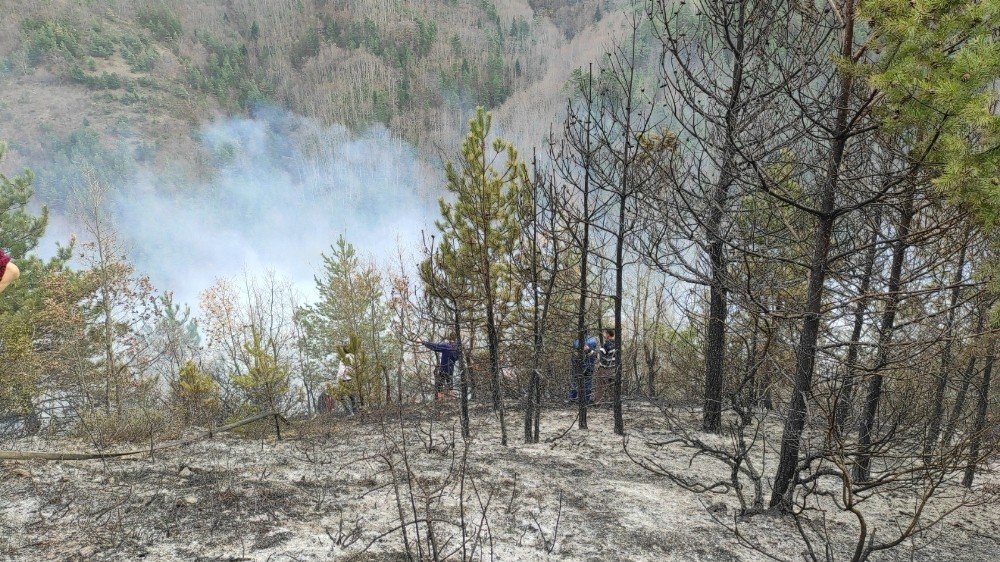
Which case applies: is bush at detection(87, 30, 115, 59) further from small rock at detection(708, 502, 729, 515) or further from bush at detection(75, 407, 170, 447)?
small rock at detection(708, 502, 729, 515)

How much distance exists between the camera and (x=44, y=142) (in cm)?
9794

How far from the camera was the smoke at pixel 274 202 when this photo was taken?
4291 inches

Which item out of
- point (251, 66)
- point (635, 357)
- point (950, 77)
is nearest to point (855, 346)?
point (635, 357)

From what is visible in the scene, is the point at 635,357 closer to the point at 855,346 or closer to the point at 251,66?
the point at 855,346

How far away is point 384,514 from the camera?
5.20 m

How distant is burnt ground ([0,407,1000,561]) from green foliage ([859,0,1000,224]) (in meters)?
2.49

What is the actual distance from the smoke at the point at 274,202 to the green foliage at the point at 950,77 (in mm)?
100228

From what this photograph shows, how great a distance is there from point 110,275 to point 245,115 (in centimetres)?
10719

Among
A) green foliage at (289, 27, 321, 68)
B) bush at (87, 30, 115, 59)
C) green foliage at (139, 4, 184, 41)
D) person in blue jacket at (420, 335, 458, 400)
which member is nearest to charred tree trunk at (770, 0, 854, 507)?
person in blue jacket at (420, 335, 458, 400)

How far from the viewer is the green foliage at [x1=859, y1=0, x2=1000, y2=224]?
3562 mm

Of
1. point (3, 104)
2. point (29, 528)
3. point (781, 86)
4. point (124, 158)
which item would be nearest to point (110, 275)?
point (29, 528)

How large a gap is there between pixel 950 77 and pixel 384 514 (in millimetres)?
5549

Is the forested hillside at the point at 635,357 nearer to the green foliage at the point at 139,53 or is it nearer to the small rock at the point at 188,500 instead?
the small rock at the point at 188,500

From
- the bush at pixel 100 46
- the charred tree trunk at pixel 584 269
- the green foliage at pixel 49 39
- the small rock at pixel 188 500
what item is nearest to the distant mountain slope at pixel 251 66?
the bush at pixel 100 46
